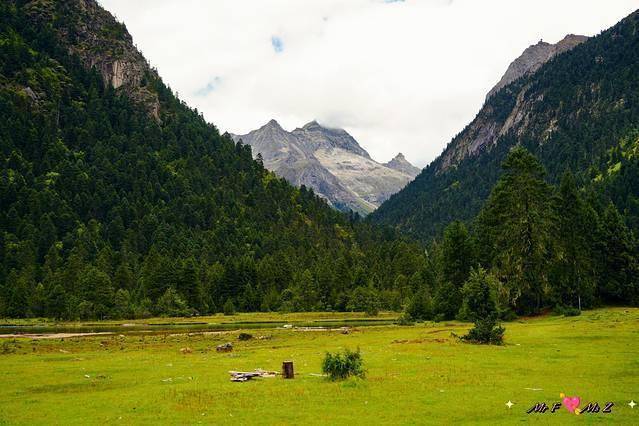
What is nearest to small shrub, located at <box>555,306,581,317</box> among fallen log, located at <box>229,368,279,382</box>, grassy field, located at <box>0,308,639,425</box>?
grassy field, located at <box>0,308,639,425</box>

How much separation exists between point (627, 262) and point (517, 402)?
2811 inches

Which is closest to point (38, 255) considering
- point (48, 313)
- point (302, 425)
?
point (48, 313)

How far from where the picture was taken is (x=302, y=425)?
75.3 feet

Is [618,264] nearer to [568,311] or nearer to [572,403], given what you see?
[568,311]

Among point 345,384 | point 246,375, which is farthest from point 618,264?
point 246,375

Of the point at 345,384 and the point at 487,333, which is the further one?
the point at 487,333

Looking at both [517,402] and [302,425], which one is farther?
[517,402]

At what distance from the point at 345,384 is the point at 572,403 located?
12283mm

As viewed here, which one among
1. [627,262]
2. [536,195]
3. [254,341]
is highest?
[536,195]

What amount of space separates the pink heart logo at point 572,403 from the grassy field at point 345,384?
2.66ft

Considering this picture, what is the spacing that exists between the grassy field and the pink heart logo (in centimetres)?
81

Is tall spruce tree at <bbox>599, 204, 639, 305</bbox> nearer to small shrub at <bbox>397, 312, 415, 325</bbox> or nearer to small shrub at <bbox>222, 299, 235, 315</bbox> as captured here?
small shrub at <bbox>397, 312, 415, 325</bbox>

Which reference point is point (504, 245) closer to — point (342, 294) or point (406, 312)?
point (406, 312)

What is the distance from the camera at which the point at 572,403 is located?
24375 millimetres
